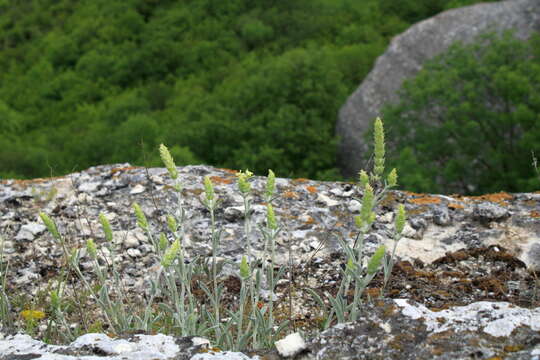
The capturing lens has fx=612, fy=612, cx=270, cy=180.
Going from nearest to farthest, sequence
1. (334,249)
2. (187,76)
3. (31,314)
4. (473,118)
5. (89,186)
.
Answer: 1. (31,314)
2. (334,249)
3. (89,186)
4. (473,118)
5. (187,76)

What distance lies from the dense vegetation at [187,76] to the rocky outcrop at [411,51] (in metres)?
1.42

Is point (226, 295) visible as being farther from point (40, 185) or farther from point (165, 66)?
point (165, 66)

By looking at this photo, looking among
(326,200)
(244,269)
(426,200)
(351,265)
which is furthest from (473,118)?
(244,269)

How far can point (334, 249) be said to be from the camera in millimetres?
4449

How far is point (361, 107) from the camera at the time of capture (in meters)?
20.3

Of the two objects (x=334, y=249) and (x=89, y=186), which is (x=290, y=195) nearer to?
(x=334, y=249)

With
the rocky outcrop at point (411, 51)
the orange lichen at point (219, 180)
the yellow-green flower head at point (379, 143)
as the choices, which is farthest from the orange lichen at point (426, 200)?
the rocky outcrop at point (411, 51)

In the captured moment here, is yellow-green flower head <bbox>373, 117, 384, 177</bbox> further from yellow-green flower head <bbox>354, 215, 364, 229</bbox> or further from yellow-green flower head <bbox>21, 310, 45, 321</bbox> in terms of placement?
yellow-green flower head <bbox>21, 310, 45, 321</bbox>

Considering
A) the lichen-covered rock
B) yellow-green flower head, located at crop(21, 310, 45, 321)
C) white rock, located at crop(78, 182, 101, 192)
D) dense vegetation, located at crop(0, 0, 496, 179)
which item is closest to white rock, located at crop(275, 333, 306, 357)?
the lichen-covered rock

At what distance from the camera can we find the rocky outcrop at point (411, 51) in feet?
66.4

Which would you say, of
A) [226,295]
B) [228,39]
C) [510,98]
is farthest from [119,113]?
[226,295]

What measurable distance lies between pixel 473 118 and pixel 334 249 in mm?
15093

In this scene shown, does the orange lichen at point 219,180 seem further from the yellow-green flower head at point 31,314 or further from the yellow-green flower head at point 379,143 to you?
the yellow-green flower head at point 379,143

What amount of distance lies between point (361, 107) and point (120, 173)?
15331 mm
